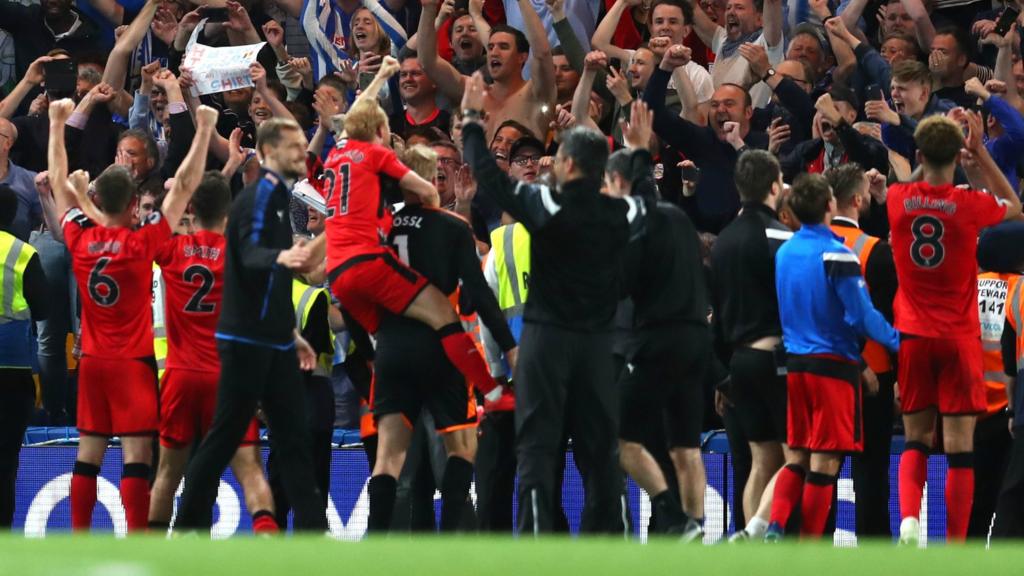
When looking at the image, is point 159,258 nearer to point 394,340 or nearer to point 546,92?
point 394,340

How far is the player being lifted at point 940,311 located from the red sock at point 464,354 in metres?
2.35

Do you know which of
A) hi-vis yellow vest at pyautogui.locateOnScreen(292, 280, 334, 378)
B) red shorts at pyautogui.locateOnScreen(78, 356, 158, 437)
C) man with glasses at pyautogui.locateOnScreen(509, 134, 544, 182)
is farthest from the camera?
man with glasses at pyautogui.locateOnScreen(509, 134, 544, 182)

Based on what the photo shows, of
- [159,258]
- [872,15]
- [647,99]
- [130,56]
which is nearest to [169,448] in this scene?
[159,258]

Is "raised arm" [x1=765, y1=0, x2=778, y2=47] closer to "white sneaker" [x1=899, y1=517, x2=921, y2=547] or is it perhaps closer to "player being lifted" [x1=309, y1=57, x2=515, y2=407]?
"player being lifted" [x1=309, y1=57, x2=515, y2=407]

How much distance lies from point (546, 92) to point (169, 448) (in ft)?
16.0

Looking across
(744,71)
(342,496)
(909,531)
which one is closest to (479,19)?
(744,71)

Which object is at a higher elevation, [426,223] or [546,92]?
[546,92]

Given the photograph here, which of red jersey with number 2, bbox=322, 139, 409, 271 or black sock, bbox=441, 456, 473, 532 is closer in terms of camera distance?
red jersey with number 2, bbox=322, 139, 409, 271

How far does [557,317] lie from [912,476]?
8.62ft

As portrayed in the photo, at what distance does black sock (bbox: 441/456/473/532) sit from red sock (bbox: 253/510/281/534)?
0.92m

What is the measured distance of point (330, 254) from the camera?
417 inches

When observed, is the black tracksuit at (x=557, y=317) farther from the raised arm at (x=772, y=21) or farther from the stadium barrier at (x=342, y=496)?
the raised arm at (x=772, y=21)

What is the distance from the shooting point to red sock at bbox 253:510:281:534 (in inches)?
420

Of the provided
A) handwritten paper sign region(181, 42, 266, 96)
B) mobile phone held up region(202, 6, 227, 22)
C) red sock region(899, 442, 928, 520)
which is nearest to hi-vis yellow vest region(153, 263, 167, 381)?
handwritten paper sign region(181, 42, 266, 96)
